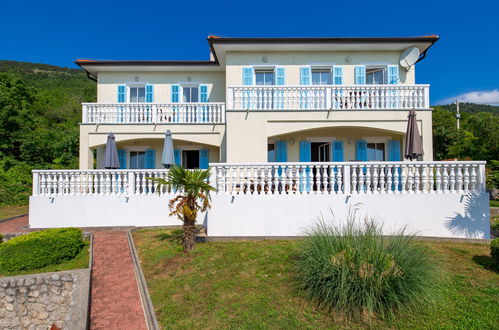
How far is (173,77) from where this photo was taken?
604 inches

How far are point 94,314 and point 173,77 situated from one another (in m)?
13.5

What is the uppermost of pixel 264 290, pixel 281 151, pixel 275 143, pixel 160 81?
pixel 160 81

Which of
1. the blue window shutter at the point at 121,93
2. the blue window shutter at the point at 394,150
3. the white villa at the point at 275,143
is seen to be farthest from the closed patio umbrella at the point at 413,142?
the blue window shutter at the point at 121,93

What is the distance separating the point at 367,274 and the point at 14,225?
42.7 feet

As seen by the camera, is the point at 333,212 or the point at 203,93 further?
the point at 203,93

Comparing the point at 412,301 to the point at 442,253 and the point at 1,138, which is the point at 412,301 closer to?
the point at 442,253

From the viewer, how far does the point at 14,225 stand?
10234 mm

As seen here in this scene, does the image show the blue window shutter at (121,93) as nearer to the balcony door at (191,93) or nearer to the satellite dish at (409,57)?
the balcony door at (191,93)

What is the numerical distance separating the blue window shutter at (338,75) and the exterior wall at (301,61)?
0.21m

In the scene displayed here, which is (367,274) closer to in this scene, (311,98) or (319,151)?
(311,98)

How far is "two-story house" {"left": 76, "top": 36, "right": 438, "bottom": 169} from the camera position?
36.8 ft

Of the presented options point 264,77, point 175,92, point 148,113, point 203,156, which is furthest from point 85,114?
point 264,77

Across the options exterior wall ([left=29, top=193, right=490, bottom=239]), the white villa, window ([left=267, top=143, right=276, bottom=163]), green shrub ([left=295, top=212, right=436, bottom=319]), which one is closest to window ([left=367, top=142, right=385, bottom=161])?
the white villa

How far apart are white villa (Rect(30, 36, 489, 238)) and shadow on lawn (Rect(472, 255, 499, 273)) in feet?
3.98
